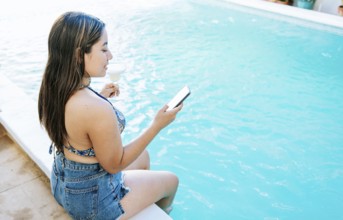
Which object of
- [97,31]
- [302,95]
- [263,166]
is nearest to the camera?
[97,31]

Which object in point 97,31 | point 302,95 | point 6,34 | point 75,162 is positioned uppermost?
point 97,31

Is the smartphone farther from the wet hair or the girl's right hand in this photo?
the wet hair

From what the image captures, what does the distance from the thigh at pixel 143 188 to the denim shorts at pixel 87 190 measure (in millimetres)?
64

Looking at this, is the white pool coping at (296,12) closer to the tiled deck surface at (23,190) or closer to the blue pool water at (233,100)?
the blue pool water at (233,100)

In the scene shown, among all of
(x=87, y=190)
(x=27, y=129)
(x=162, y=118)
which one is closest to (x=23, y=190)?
(x=27, y=129)

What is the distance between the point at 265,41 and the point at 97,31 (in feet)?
19.6

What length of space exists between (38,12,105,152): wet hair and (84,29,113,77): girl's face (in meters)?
0.02

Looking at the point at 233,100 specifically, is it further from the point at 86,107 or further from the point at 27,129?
the point at 86,107

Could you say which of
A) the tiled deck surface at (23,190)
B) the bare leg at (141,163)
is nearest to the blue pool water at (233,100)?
the bare leg at (141,163)

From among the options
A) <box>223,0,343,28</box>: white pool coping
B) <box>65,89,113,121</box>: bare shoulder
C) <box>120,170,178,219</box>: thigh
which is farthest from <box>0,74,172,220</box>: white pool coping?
<box>223,0,343,28</box>: white pool coping

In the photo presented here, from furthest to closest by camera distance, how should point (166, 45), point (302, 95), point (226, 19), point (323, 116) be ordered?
point (226, 19)
point (166, 45)
point (302, 95)
point (323, 116)

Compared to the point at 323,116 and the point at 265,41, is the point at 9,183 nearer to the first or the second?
the point at 323,116

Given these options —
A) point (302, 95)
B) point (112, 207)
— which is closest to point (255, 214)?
point (112, 207)

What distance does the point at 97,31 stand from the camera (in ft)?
4.68
